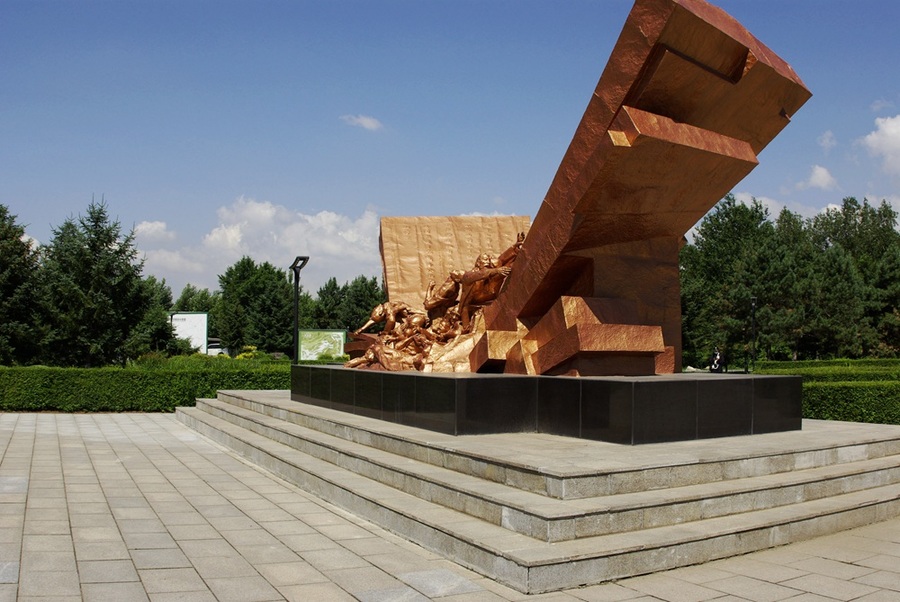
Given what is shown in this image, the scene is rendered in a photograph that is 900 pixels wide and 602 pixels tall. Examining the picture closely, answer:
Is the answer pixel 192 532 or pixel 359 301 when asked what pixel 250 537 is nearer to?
pixel 192 532

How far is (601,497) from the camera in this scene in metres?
5.35

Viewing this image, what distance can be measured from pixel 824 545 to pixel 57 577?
16.8 ft

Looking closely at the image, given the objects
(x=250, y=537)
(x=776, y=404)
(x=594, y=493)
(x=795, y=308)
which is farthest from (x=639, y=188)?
(x=795, y=308)

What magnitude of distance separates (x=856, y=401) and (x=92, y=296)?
20931mm

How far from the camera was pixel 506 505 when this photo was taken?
201 inches

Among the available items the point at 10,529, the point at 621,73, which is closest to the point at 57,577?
the point at 10,529

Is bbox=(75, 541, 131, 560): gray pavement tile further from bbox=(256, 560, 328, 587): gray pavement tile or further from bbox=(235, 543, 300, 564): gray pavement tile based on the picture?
bbox=(256, 560, 328, 587): gray pavement tile

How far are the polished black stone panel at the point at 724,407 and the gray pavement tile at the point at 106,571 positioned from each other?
5081 millimetres

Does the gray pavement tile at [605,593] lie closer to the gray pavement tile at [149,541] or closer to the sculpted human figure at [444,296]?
the gray pavement tile at [149,541]

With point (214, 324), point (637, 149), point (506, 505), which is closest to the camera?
point (506, 505)

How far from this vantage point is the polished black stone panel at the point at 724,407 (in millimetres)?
7375

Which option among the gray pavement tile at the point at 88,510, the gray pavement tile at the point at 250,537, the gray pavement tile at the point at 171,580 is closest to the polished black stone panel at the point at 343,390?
the gray pavement tile at the point at 88,510

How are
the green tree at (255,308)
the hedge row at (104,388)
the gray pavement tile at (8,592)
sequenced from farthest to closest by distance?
the green tree at (255,308), the hedge row at (104,388), the gray pavement tile at (8,592)

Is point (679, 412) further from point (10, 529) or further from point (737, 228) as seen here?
point (737, 228)
